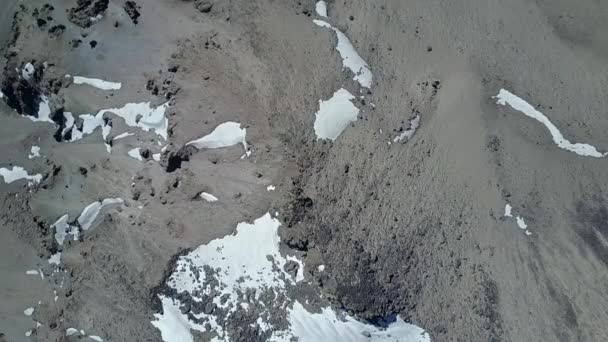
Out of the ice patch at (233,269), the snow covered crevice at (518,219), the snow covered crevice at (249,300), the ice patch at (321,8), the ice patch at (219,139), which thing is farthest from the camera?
the ice patch at (321,8)

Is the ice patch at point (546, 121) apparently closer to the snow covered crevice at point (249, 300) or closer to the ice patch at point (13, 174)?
the snow covered crevice at point (249, 300)

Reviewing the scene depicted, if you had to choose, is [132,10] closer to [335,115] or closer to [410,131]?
[335,115]

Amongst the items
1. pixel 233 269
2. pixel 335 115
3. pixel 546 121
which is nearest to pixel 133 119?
pixel 233 269

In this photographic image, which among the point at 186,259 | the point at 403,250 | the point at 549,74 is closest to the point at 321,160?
the point at 403,250

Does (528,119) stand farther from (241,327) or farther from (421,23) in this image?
(241,327)

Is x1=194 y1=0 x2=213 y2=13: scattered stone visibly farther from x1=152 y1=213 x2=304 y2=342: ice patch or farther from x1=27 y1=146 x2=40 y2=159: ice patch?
x1=152 y1=213 x2=304 y2=342: ice patch

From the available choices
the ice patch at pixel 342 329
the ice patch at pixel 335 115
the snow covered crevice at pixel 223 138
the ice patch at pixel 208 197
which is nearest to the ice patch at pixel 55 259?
the ice patch at pixel 208 197

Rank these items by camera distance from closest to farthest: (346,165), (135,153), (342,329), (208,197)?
(342,329)
(346,165)
(208,197)
(135,153)
